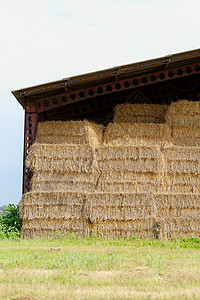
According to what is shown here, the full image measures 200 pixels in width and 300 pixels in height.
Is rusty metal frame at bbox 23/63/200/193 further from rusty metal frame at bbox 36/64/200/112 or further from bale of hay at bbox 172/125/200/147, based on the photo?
bale of hay at bbox 172/125/200/147

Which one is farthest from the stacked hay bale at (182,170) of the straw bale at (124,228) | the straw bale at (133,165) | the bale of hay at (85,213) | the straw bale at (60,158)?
the straw bale at (60,158)

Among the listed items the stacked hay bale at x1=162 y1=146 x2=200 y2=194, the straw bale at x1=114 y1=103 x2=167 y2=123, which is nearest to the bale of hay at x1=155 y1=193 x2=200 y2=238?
the stacked hay bale at x1=162 y1=146 x2=200 y2=194

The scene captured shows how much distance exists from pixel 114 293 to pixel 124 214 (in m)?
7.88

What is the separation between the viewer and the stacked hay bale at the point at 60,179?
1587cm

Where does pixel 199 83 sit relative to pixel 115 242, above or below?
above

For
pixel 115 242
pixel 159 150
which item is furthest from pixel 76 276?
Result: pixel 159 150

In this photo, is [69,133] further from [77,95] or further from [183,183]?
[183,183]

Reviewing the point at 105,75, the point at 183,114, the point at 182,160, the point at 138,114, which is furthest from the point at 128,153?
the point at 105,75

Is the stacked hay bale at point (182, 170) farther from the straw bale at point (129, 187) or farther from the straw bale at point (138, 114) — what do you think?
the straw bale at point (138, 114)

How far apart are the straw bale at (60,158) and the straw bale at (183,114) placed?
3771 millimetres

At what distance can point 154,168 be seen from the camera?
16.2 meters

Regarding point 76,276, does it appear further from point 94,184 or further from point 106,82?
point 106,82

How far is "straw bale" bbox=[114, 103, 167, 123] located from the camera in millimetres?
18391

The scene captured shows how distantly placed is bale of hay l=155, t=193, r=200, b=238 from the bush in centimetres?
551
